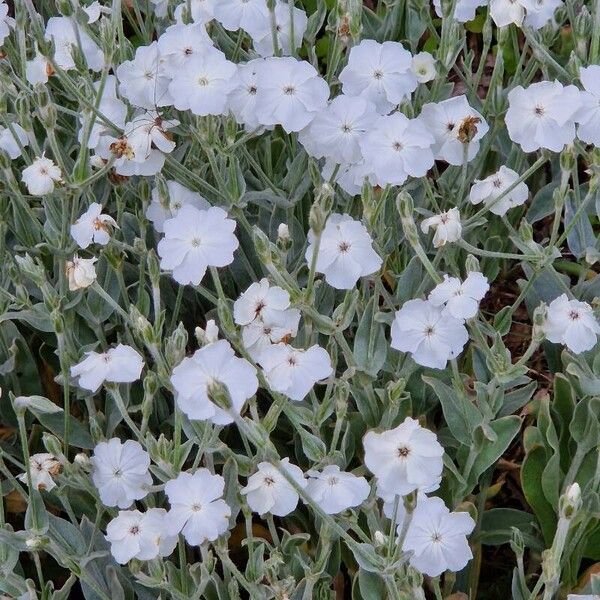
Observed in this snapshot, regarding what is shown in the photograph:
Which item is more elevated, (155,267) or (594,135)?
(594,135)

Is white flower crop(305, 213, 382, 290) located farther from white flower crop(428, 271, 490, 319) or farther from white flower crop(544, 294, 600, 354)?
white flower crop(544, 294, 600, 354)

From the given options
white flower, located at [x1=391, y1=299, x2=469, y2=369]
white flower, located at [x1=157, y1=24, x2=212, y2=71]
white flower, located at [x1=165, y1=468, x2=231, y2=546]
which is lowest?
white flower, located at [x1=165, y1=468, x2=231, y2=546]

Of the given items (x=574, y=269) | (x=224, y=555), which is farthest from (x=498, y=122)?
(x=224, y=555)

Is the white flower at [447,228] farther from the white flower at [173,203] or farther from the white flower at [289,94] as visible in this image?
the white flower at [173,203]

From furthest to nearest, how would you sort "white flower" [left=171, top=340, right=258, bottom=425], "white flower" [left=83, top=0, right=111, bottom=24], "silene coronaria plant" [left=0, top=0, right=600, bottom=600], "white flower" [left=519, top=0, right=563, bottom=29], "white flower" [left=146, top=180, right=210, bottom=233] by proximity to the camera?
"white flower" [left=83, top=0, right=111, bottom=24] → "white flower" [left=519, top=0, right=563, bottom=29] → "white flower" [left=146, top=180, right=210, bottom=233] → "silene coronaria plant" [left=0, top=0, right=600, bottom=600] → "white flower" [left=171, top=340, right=258, bottom=425]

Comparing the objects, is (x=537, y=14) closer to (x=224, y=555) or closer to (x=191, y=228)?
(x=191, y=228)

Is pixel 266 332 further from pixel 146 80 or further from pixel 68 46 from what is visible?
pixel 68 46

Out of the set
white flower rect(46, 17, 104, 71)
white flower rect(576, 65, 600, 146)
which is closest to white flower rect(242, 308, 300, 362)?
white flower rect(576, 65, 600, 146)
